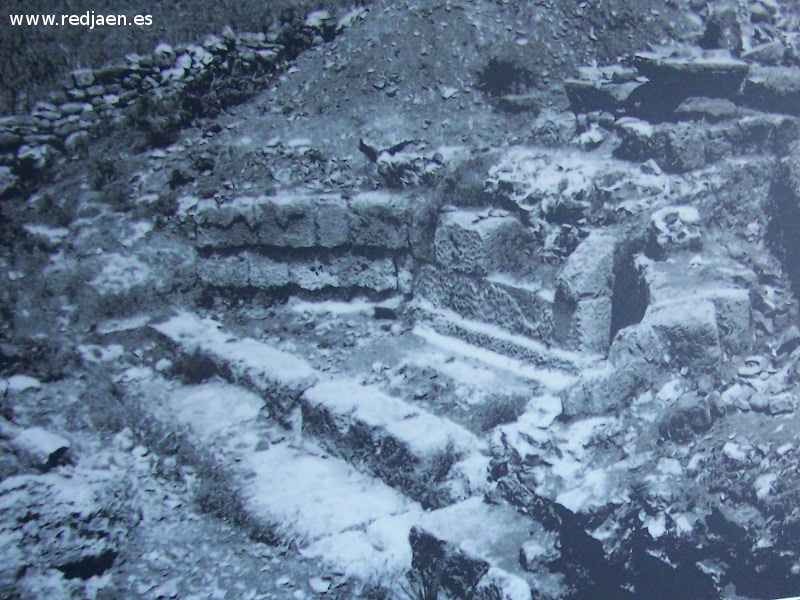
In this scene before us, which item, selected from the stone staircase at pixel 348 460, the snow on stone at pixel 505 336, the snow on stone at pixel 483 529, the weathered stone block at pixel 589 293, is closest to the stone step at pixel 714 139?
the weathered stone block at pixel 589 293

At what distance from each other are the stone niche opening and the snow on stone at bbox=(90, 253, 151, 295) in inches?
94.7

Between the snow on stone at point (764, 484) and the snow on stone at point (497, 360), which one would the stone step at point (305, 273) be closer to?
the snow on stone at point (497, 360)

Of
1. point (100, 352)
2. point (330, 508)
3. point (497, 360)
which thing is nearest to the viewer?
point (330, 508)

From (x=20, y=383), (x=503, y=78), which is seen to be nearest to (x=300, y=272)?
(x=20, y=383)

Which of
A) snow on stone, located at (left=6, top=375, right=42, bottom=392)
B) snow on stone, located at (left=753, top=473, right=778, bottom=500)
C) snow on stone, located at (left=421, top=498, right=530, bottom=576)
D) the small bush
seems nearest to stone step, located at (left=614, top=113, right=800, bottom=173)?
the small bush

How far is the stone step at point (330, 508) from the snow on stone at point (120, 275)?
44cm

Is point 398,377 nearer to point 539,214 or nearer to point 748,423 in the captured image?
point 539,214

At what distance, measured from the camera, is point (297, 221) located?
3.38 meters

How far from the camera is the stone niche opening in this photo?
9.32ft

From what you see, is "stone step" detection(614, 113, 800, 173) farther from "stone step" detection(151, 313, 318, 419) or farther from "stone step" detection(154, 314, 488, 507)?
"stone step" detection(151, 313, 318, 419)

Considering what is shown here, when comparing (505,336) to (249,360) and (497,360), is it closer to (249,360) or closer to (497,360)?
(497,360)

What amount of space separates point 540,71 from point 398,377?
1.74m

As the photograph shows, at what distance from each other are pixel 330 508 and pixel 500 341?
119cm

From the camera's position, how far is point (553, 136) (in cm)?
314
